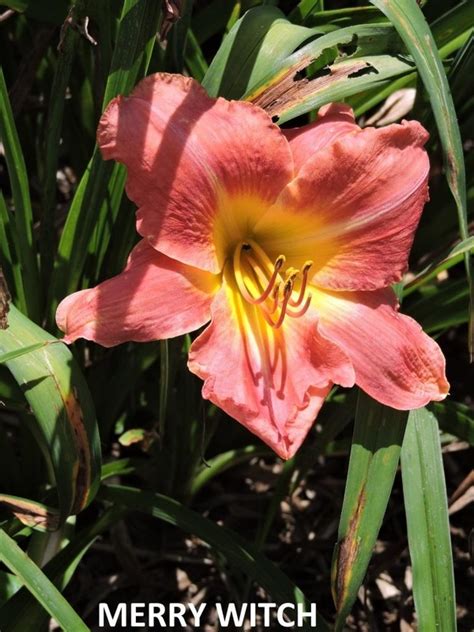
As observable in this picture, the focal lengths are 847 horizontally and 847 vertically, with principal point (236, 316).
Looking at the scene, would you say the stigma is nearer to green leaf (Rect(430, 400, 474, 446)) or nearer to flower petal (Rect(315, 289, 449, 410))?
flower petal (Rect(315, 289, 449, 410))

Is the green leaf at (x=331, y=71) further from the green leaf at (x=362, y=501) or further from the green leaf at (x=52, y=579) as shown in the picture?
the green leaf at (x=52, y=579)

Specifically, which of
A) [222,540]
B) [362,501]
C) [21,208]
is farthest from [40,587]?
[21,208]

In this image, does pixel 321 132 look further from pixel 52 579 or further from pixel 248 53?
pixel 52 579

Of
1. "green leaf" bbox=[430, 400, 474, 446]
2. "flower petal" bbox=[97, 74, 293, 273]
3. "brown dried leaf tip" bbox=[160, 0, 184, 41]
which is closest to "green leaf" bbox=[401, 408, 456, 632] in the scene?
"green leaf" bbox=[430, 400, 474, 446]

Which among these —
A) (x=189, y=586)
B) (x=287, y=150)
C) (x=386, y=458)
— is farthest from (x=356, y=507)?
(x=189, y=586)

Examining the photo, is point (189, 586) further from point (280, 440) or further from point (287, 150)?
point (287, 150)
